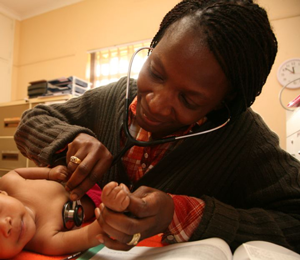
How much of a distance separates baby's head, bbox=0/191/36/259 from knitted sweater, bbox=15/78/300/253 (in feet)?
0.65

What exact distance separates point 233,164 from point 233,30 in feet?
1.30

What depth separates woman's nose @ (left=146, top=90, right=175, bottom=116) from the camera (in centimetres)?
63

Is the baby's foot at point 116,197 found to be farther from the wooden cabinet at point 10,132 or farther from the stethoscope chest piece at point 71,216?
the wooden cabinet at point 10,132

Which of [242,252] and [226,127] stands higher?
[226,127]

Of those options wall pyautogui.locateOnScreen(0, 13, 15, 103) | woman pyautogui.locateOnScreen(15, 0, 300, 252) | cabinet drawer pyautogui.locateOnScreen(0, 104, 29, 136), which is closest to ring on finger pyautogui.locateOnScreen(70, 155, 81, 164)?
woman pyautogui.locateOnScreen(15, 0, 300, 252)

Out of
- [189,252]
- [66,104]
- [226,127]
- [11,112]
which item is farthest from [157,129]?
[11,112]

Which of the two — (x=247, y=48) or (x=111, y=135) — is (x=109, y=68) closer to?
(x=111, y=135)

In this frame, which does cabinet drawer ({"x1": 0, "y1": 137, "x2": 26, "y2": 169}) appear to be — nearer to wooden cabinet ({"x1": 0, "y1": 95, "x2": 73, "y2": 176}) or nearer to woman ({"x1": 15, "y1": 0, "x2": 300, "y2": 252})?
wooden cabinet ({"x1": 0, "y1": 95, "x2": 73, "y2": 176})

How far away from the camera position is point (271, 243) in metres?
0.58

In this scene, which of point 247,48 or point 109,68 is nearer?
point 247,48

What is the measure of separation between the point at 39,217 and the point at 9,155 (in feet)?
9.03

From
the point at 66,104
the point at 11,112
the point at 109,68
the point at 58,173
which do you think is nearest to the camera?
the point at 58,173

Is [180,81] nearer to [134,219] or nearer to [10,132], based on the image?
[134,219]

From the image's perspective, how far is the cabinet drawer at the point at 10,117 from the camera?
9.96 feet
